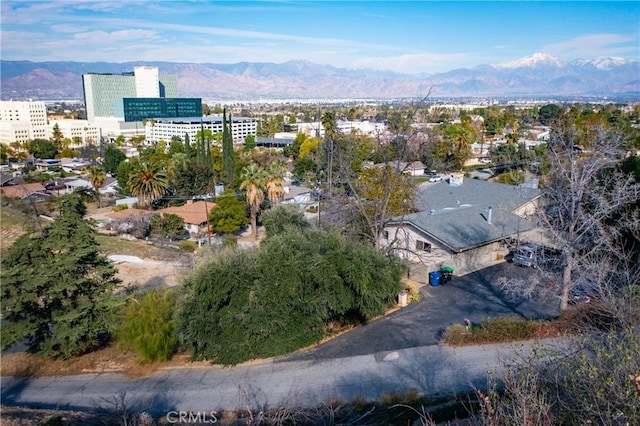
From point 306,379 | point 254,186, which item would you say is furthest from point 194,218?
point 306,379

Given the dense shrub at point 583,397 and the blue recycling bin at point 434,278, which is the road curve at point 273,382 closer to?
the dense shrub at point 583,397

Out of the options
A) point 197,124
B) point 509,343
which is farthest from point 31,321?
point 197,124

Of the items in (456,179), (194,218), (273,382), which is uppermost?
(456,179)

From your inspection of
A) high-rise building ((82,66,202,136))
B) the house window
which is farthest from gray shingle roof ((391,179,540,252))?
high-rise building ((82,66,202,136))

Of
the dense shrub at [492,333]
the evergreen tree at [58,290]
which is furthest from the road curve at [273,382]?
the evergreen tree at [58,290]

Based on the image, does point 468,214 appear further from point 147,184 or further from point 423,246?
point 147,184

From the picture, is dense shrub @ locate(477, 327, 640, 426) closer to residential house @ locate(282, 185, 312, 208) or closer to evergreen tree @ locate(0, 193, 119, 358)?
evergreen tree @ locate(0, 193, 119, 358)
